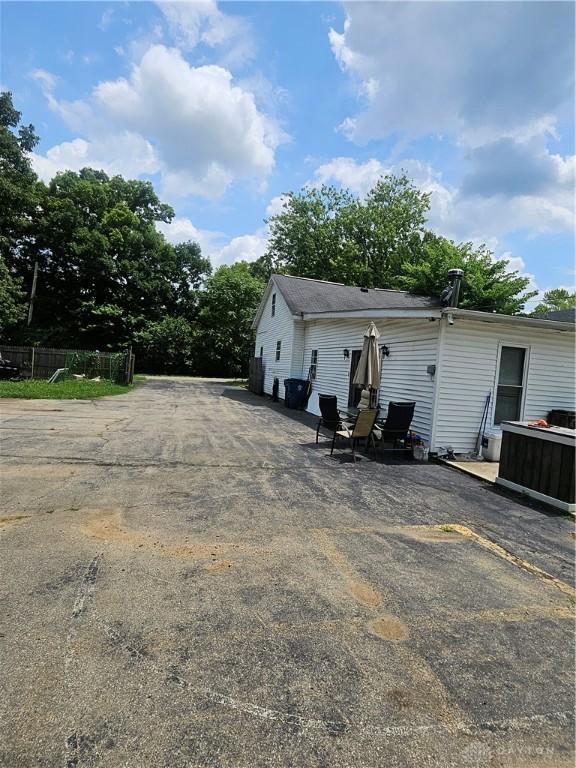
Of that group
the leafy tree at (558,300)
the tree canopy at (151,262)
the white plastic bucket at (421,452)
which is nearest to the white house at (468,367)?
the white plastic bucket at (421,452)

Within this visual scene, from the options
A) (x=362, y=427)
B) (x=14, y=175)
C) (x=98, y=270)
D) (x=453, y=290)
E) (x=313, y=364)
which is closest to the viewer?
(x=362, y=427)

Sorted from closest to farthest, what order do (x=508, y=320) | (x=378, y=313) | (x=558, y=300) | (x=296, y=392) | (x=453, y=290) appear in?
(x=508, y=320) < (x=378, y=313) < (x=453, y=290) < (x=296, y=392) < (x=558, y=300)

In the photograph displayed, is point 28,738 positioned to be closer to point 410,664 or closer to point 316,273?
point 410,664

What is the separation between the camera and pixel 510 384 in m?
8.26

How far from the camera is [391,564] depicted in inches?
138

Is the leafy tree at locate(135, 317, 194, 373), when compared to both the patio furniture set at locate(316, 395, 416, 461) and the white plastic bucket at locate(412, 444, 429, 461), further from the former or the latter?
the white plastic bucket at locate(412, 444, 429, 461)

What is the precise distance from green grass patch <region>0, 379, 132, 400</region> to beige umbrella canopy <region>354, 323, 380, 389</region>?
967 centimetres

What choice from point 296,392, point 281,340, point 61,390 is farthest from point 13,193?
point 296,392

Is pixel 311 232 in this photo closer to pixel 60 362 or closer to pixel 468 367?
pixel 60 362

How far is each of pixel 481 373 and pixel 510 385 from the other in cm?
80

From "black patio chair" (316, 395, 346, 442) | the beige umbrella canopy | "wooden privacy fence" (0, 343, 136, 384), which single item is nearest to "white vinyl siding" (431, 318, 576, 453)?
the beige umbrella canopy

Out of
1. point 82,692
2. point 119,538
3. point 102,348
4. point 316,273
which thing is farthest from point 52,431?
point 316,273

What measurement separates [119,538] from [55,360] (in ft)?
58.0

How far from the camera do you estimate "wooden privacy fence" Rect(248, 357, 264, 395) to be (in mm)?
19453
